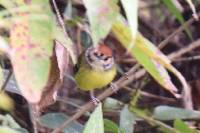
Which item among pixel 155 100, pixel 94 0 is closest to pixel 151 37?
pixel 155 100

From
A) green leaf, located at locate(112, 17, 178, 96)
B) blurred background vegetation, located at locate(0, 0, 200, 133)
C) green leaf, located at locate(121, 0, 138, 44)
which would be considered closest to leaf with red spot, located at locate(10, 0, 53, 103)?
blurred background vegetation, located at locate(0, 0, 200, 133)

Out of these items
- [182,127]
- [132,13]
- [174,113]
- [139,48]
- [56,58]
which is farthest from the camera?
[174,113]

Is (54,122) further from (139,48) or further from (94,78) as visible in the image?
(94,78)

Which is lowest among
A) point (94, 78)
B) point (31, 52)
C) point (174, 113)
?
point (31, 52)

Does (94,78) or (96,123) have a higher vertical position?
(94,78)

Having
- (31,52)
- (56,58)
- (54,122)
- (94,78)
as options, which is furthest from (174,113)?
(31,52)

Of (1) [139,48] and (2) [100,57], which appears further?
(2) [100,57]

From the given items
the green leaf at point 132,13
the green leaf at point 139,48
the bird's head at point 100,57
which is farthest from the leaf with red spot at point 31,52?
the bird's head at point 100,57
